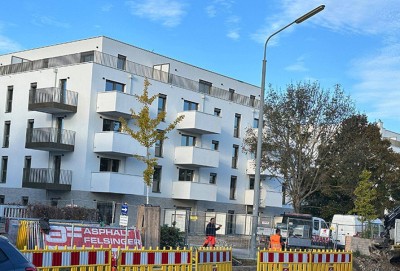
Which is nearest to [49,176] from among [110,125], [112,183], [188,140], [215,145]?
[112,183]

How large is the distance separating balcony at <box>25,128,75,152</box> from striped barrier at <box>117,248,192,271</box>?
26942 mm

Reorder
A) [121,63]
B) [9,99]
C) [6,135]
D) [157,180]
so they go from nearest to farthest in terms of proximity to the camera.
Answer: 1. [121,63]
2. [157,180]
3. [6,135]
4. [9,99]

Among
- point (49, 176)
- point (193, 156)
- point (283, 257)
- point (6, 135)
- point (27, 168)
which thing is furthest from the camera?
point (6, 135)

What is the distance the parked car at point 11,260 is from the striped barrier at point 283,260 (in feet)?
22.9

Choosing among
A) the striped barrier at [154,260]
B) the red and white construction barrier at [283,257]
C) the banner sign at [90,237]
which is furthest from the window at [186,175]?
the striped barrier at [154,260]

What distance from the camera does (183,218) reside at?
34.9 metres

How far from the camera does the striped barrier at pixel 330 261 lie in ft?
49.3

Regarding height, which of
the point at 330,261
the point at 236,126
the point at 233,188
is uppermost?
the point at 236,126

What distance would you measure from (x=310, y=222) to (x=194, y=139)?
13.7 m

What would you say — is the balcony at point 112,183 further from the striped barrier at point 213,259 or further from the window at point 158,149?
the striped barrier at point 213,259

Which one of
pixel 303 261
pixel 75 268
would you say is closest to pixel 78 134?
pixel 303 261

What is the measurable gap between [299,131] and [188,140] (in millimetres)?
9747

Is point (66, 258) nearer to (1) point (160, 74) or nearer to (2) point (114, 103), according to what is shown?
(2) point (114, 103)

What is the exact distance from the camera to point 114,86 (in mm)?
39656
